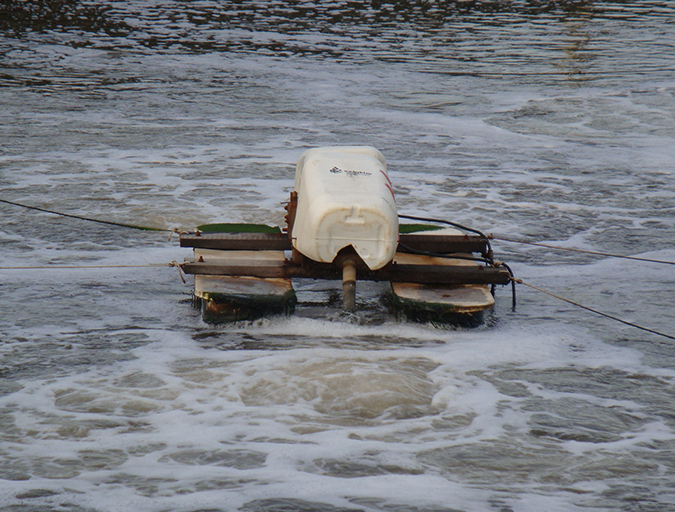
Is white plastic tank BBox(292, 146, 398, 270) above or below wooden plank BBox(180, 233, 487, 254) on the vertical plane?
above

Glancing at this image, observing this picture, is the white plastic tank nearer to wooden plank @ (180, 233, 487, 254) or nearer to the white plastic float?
A: the white plastic float

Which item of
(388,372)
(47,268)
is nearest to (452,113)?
(47,268)

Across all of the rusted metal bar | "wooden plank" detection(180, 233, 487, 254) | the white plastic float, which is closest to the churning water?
the white plastic float

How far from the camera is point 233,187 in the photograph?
904cm

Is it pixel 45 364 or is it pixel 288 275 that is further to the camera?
pixel 288 275

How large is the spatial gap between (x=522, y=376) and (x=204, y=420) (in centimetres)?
201

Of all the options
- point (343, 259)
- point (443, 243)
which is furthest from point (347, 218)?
point (443, 243)

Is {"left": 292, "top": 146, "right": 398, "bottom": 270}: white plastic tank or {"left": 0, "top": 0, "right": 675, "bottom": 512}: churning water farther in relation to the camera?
{"left": 292, "top": 146, "right": 398, "bottom": 270}: white plastic tank

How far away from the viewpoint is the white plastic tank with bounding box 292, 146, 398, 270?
4.77m

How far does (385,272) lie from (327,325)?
56cm

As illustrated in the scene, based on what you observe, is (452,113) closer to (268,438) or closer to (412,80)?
(412,80)

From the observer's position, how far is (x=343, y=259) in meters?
5.01

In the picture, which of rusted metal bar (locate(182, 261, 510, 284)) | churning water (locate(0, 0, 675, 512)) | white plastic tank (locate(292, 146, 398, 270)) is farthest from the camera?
rusted metal bar (locate(182, 261, 510, 284))

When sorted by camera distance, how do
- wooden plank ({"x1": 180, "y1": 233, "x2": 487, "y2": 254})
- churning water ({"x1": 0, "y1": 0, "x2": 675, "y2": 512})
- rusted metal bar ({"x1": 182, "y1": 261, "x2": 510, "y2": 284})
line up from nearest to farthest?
1. churning water ({"x1": 0, "y1": 0, "x2": 675, "y2": 512})
2. rusted metal bar ({"x1": 182, "y1": 261, "x2": 510, "y2": 284})
3. wooden plank ({"x1": 180, "y1": 233, "x2": 487, "y2": 254})
